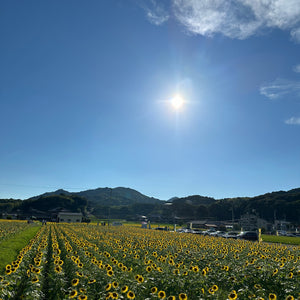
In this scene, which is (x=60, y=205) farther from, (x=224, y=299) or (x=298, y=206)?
(x=224, y=299)

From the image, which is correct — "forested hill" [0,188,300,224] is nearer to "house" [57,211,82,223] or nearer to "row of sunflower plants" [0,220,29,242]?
"house" [57,211,82,223]

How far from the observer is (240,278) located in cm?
845

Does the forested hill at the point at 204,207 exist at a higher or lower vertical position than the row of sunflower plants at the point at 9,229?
higher

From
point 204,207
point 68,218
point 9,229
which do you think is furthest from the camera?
point 204,207

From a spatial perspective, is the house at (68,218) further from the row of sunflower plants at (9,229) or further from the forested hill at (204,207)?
the row of sunflower plants at (9,229)

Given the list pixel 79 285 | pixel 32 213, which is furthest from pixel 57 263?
pixel 32 213

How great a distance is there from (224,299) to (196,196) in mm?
190745

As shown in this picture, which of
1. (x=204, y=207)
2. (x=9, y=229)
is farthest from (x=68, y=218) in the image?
(x=204, y=207)

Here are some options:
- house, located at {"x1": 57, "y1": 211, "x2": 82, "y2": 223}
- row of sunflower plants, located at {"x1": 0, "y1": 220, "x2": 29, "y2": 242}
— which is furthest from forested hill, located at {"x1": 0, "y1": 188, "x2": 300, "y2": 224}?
row of sunflower plants, located at {"x1": 0, "y1": 220, "x2": 29, "y2": 242}

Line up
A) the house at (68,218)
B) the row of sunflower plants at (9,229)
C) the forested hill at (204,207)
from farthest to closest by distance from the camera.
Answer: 1. the forested hill at (204,207)
2. the house at (68,218)
3. the row of sunflower plants at (9,229)

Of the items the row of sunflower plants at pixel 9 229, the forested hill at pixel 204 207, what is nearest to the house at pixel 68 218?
the forested hill at pixel 204 207

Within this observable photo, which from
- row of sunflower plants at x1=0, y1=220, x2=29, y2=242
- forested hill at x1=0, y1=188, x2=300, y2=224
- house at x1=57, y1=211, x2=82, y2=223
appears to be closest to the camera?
row of sunflower plants at x1=0, y1=220, x2=29, y2=242

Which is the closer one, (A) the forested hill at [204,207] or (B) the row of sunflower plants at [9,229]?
(B) the row of sunflower plants at [9,229]

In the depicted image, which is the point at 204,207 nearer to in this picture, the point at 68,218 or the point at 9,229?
the point at 68,218
